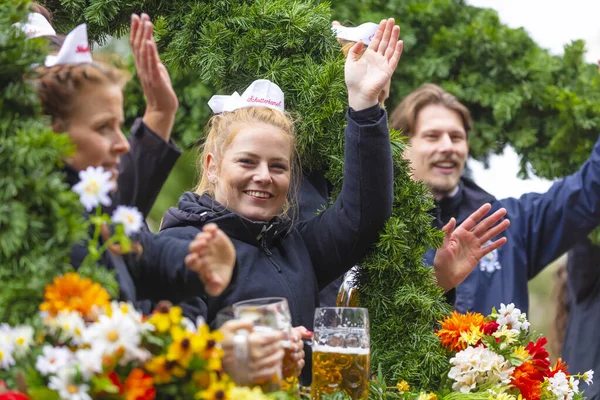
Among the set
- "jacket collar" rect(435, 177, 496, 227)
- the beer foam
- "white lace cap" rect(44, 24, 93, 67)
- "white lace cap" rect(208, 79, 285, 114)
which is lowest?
the beer foam

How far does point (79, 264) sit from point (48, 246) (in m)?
0.12

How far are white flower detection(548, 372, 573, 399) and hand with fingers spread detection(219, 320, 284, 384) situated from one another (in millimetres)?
1125

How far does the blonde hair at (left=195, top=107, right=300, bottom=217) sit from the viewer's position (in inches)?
110

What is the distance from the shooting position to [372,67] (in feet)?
8.80

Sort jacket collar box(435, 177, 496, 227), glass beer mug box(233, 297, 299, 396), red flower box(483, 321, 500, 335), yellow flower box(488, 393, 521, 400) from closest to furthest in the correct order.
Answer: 1. glass beer mug box(233, 297, 299, 396)
2. yellow flower box(488, 393, 521, 400)
3. red flower box(483, 321, 500, 335)
4. jacket collar box(435, 177, 496, 227)

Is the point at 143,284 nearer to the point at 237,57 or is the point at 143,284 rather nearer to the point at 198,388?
the point at 198,388

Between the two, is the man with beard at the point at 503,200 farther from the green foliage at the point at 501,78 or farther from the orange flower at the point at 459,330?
the orange flower at the point at 459,330

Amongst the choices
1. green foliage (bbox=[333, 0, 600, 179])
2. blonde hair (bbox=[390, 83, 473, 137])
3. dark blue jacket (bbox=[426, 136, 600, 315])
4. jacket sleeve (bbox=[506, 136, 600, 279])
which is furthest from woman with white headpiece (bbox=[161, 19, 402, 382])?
green foliage (bbox=[333, 0, 600, 179])

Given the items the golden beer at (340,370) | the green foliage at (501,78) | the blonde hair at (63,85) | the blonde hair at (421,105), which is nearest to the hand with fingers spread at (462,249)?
the golden beer at (340,370)

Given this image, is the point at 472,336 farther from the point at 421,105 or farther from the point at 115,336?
the point at 421,105

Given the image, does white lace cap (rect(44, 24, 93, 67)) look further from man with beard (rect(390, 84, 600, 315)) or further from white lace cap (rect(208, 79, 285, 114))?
man with beard (rect(390, 84, 600, 315))

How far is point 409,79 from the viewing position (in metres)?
5.20

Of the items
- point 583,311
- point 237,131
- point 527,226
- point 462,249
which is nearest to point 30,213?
point 237,131

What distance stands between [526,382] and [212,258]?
1.08 meters
